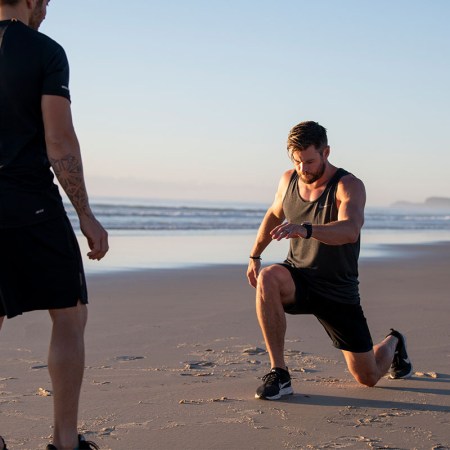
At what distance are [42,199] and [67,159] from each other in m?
0.19

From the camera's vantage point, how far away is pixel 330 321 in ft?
16.6

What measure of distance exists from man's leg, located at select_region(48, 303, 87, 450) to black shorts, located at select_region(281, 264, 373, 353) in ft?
6.35

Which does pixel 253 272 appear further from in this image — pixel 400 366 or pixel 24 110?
pixel 24 110

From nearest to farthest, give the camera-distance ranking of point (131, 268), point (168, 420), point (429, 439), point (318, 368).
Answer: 1. point (429, 439)
2. point (168, 420)
3. point (318, 368)
4. point (131, 268)

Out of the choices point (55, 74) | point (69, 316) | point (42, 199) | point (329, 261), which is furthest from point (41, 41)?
point (329, 261)

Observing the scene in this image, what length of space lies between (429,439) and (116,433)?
4.91 ft

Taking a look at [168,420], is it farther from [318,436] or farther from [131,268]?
[131,268]

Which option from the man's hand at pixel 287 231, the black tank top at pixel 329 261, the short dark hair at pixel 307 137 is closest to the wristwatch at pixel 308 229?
the man's hand at pixel 287 231

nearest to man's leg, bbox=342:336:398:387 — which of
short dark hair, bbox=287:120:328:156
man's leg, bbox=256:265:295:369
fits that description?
man's leg, bbox=256:265:295:369

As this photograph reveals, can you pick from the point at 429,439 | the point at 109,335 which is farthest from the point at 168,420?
the point at 109,335

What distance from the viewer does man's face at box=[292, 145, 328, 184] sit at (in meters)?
5.00

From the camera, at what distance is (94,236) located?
10.9 ft

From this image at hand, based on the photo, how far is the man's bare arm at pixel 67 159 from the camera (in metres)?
3.25

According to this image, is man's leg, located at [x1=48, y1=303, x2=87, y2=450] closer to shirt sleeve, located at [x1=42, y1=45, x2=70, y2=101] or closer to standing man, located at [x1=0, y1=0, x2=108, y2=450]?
standing man, located at [x1=0, y1=0, x2=108, y2=450]
